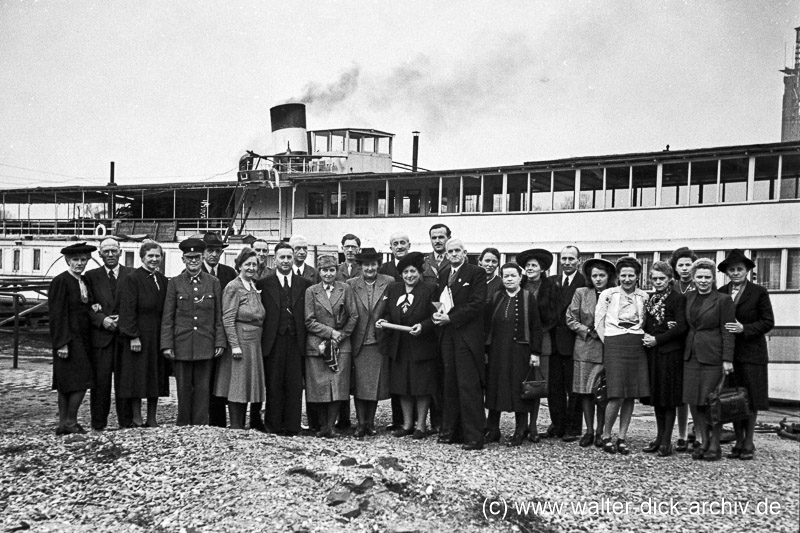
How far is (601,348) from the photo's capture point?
6.99m

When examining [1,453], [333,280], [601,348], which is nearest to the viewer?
[1,453]

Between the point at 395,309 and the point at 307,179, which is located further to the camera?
the point at 307,179

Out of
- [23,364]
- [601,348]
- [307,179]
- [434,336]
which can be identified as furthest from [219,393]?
[307,179]

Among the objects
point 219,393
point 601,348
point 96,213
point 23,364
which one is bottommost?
point 23,364

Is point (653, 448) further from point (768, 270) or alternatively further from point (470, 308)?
point (768, 270)

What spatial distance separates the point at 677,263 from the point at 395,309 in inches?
119

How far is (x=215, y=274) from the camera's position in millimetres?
7922

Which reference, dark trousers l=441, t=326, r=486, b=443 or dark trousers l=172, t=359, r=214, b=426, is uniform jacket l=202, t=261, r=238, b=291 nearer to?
dark trousers l=172, t=359, r=214, b=426

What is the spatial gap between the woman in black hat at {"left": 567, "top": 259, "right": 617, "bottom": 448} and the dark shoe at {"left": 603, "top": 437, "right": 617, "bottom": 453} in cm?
14

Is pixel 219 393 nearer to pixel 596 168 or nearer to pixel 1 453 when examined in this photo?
pixel 1 453

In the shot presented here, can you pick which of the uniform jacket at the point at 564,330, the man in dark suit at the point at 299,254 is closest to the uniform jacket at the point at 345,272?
the man in dark suit at the point at 299,254

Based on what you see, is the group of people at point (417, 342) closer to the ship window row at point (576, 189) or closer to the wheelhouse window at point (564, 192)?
the ship window row at point (576, 189)

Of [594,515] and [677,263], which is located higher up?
[677,263]

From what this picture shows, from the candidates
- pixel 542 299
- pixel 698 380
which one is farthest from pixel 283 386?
pixel 698 380
